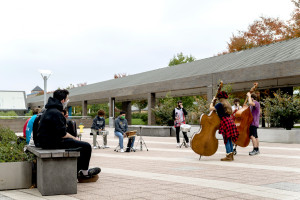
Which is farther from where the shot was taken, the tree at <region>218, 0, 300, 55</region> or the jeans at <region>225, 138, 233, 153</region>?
the tree at <region>218, 0, 300, 55</region>

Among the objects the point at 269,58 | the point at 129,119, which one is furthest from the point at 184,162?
the point at 129,119

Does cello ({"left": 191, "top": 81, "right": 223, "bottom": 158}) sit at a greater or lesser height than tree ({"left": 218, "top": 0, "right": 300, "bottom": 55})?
lesser

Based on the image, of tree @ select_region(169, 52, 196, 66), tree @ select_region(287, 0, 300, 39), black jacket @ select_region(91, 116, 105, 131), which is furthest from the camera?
tree @ select_region(169, 52, 196, 66)

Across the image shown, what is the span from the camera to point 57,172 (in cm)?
582

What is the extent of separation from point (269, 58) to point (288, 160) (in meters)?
14.5

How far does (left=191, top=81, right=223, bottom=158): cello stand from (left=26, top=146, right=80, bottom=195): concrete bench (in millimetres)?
4933

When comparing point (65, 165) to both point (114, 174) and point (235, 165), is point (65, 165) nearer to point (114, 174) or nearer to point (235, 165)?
point (114, 174)

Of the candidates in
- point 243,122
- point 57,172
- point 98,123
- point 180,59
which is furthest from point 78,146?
point 180,59

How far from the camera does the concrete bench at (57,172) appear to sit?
226 inches

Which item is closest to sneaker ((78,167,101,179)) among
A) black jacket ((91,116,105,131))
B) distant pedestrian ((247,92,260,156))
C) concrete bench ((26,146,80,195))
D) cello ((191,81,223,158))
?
concrete bench ((26,146,80,195))

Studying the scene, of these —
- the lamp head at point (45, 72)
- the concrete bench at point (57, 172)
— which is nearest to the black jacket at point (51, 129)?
the concrete bench at point (57, 172)

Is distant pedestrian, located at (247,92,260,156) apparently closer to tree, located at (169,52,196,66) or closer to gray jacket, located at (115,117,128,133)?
gray jacket, located at (115,117,128,133)

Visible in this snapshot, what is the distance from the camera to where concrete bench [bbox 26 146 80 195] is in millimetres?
5742

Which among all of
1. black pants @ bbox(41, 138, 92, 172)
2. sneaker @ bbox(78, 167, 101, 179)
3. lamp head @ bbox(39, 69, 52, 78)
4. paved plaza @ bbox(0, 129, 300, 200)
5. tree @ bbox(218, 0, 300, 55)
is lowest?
paved plaza @ bbox(0, 129, 300, 200)
